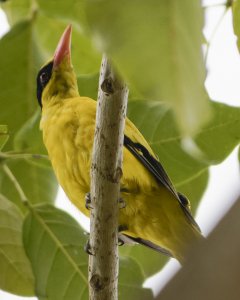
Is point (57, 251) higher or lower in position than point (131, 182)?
lower

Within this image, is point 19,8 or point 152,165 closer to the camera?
point 19,8

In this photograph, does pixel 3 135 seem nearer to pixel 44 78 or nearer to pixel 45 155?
pixel 45 155

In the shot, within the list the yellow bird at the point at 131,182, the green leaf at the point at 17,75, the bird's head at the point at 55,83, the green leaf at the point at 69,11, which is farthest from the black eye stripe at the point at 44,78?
the green leaf at the point at 69,11

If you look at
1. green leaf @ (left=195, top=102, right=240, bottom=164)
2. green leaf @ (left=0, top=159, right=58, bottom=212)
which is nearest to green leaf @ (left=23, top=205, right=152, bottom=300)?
green leaf @ (left=0, top=159, right=58, bottom=212)

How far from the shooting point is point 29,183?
6.23 ft

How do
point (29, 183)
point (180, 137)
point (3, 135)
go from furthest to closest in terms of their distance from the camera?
point (29, 183)
point (180, 137)
point (3, 135)

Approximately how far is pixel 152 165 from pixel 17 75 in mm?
562

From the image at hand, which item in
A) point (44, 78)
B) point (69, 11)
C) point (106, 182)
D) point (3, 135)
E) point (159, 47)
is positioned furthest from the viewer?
point (44, 78)

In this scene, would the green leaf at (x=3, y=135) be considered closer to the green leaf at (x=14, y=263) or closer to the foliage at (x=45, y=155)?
the foliage at (x=45, y=155)

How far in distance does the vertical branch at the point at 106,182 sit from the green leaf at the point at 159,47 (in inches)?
18.5

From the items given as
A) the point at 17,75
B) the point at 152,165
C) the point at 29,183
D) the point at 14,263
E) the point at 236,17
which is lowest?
the point at 14,263

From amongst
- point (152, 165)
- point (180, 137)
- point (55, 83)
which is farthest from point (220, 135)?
point (55, 83)

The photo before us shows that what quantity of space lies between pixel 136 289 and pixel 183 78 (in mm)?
1465

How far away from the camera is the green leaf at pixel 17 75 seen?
1512mm
